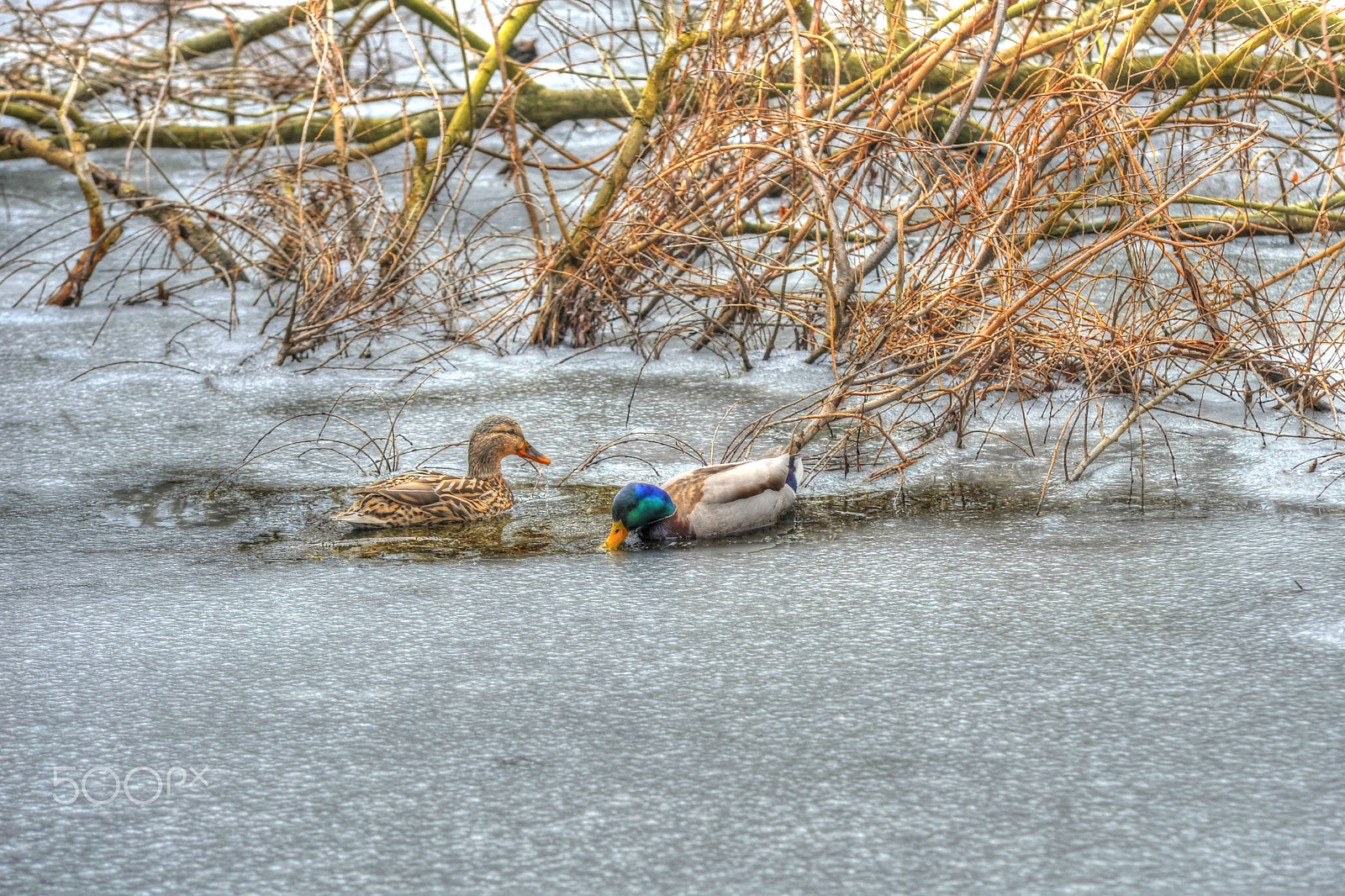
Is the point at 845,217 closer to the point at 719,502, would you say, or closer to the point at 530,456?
the point at 530,456

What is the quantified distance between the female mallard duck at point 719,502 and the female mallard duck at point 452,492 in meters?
0.46

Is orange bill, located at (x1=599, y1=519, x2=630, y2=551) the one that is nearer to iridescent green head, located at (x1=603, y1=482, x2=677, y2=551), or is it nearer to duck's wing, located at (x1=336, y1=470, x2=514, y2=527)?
iridescent green head, located at (x1=603, y1=482, x2=677, y2=551)

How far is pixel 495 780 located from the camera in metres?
2.27

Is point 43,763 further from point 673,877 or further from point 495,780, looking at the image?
point 673,877

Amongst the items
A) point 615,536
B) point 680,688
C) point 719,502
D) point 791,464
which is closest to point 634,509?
point 615,536

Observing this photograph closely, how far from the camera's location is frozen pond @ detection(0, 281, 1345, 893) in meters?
2.05

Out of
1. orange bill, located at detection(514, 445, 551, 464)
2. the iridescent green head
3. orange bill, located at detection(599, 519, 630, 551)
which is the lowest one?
orange bill, located at detection(599, 519, 630, 551)

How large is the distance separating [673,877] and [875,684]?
780 millimetres

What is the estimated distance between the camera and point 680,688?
2.64 meters

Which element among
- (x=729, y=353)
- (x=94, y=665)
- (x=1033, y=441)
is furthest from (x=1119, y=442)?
(x=94, y=665)

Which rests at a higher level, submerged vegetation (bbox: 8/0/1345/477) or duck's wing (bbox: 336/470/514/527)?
submerged vegetation (bbox: 8/0/1345/477)

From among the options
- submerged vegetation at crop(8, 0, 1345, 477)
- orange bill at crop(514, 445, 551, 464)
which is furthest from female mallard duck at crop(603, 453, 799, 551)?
orange bill at crop(514, 445, 551, 464)

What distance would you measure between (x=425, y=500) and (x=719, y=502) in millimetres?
853

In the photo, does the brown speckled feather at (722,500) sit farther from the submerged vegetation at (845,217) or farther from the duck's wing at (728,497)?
the submerged vegetation at (845,217)
